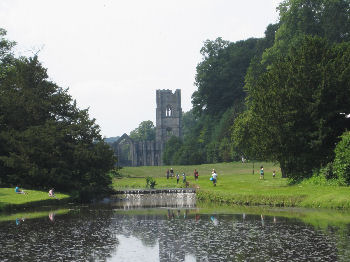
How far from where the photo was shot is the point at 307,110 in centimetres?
4959

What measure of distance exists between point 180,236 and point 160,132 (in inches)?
5627

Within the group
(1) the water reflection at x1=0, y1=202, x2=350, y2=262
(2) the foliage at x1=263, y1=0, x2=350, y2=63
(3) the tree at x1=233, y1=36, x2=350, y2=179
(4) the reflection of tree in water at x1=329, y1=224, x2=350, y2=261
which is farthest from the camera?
(2) the foliage at x1=263, y1=0, x2=350, y2=63

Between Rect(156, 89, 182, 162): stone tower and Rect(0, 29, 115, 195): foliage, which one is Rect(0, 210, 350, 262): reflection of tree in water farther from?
Rect(156, 89, 182, 162): stone tower

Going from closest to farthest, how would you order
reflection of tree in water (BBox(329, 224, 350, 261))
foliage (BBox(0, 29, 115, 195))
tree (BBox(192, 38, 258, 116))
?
reflection of tree in water (BBox(329, 224, 350, 261)) < foliage (BBox(0, 29, 115, 195)) < tree (BBox(192, 38, 258, 116))

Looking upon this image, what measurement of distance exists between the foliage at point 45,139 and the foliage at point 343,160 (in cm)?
2459

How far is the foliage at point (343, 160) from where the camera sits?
1751 inches

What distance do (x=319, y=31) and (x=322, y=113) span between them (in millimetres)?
45489

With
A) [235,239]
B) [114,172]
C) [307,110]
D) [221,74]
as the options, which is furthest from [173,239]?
[221,74]

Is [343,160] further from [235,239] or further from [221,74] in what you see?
[221,74]

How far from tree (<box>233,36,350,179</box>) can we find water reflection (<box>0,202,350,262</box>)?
15758mm

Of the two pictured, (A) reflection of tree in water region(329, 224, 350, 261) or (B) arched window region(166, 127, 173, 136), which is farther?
(B) arched window region(166, 127, 173, 136)

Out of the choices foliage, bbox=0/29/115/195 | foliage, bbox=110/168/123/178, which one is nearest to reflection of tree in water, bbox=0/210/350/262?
foliage, bbox=0/29/115/195

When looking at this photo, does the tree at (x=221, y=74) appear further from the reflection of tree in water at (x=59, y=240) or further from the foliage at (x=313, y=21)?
the reflection of tree in water at (x=59, y=240)

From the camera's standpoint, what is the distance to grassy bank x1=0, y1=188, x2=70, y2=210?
42.7 metres
